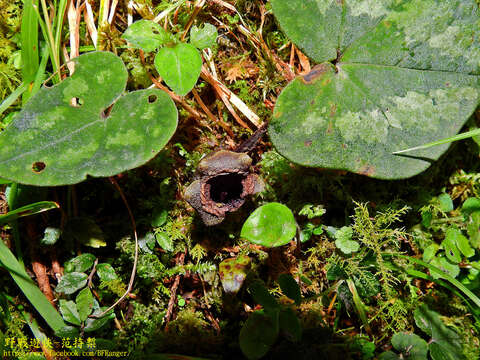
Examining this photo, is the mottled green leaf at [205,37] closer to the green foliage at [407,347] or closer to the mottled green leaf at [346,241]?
the mottled green leaf at [346,241]

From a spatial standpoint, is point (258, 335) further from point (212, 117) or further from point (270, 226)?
point (212, 117)

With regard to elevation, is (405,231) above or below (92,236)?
below

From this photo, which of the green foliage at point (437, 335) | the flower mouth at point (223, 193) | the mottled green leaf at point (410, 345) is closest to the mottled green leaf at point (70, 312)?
the flower mouth at point (223, 193)

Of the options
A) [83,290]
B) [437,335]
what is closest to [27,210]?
[83,290]

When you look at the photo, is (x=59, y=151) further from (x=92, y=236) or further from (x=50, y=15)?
(x=50, y=15)

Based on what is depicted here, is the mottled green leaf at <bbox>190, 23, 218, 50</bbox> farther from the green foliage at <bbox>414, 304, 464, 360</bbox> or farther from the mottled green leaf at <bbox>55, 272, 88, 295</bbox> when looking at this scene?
the green foliage at <bbox>414, 304, 464, 360</bbox>

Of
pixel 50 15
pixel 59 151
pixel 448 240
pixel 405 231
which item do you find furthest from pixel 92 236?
pixel 448 240
